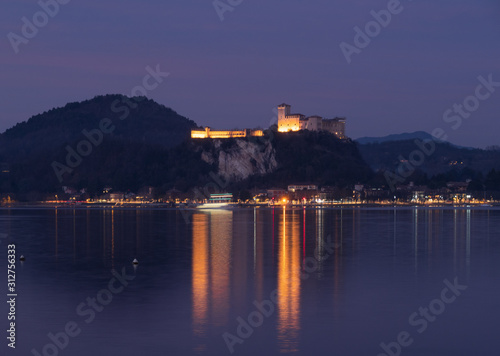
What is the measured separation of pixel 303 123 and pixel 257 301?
110 m

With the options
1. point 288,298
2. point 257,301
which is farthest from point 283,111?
point 257,301

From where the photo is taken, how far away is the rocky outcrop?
123000 mm

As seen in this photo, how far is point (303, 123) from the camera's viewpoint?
412 ft

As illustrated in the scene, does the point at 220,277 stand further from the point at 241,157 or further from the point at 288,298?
the point at 241,157

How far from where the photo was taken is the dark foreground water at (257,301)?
495 inches

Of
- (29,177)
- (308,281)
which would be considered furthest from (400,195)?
(308,281)

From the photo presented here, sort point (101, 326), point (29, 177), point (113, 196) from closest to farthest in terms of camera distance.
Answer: point (101, 326) < point (113, 196) < point (29, 177)

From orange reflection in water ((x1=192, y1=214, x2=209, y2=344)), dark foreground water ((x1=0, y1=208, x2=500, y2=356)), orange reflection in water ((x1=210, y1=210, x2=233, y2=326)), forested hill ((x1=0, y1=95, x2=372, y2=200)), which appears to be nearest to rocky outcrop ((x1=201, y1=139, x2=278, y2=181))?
forested hill ((x1=0, y1=95, x2=372, y2=200))

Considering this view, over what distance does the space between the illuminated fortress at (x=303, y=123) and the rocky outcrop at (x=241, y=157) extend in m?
6.29

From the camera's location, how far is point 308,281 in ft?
64.6

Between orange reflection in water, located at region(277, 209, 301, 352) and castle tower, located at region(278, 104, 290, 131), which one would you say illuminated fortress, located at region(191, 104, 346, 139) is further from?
orange reflection in water, located at region(277, 209, 301, 352)

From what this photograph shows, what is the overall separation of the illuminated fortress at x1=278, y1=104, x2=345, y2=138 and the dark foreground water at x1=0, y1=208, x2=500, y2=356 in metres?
95.6

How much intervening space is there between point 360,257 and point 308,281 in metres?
7.30

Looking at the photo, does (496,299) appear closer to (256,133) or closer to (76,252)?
(76,252)
